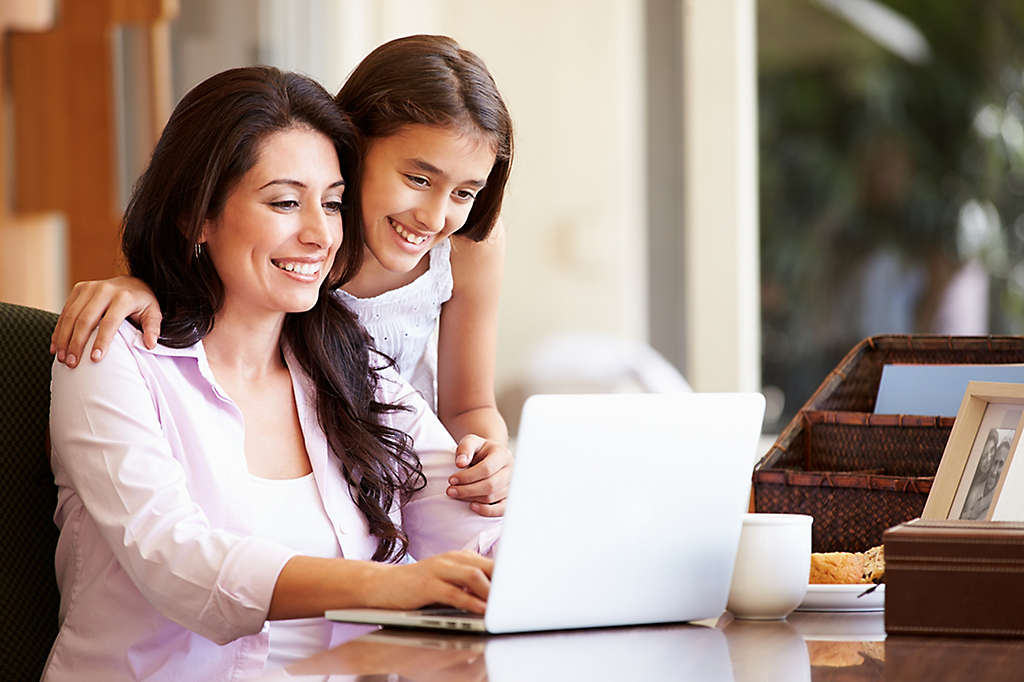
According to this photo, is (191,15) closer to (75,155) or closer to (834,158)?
(75,155)

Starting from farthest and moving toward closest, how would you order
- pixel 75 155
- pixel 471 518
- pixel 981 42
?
A: pixel 981 42 → pixel 75 155 → pixel 471 518

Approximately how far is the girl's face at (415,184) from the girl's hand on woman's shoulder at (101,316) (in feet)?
1.23

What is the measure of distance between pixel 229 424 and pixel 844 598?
0.72 m

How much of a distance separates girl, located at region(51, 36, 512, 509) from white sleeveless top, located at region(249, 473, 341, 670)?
0.56 feet

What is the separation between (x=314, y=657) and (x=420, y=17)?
339cm

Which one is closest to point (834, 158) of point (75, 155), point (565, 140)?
point (565, 140)

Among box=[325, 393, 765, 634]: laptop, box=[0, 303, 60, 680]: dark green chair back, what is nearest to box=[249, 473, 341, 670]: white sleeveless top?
box=[0, 303, 60, 680]: dark green chair back

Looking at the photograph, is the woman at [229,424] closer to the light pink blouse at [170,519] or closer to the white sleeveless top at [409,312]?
the light pink blouse at [170,519]

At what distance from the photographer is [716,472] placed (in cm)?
118

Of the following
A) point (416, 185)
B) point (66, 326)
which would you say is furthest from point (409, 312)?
point (66, 326)

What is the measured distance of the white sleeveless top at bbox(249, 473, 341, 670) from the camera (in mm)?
1511

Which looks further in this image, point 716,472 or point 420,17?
point 420,17

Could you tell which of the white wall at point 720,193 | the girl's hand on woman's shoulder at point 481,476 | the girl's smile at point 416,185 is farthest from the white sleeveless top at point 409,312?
the white wall at point 720,193

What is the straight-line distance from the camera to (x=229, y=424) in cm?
154
